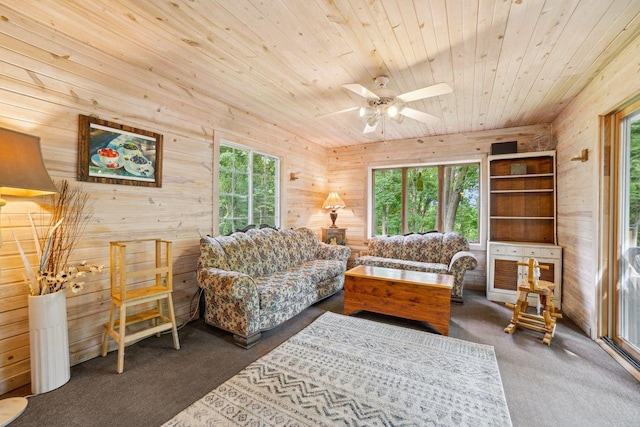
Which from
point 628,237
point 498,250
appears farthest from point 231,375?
point 498,250

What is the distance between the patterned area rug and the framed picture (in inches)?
79.0

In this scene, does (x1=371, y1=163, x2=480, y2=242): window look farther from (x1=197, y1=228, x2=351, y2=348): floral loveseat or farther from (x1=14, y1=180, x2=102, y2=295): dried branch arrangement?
(x1=14, y1=180, x2=102, y2=295): dried branch arrangement

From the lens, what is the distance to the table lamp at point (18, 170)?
1.55m

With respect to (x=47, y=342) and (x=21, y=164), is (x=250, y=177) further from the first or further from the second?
(x=47, y=342)

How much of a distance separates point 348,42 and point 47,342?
10.1ft

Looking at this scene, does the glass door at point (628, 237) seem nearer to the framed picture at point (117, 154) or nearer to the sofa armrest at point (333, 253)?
→ the sofa armrest at point (333, 253)

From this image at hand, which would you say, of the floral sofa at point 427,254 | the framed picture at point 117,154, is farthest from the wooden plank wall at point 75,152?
the floral sofa at point 427,254

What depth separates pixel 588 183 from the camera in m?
2.78

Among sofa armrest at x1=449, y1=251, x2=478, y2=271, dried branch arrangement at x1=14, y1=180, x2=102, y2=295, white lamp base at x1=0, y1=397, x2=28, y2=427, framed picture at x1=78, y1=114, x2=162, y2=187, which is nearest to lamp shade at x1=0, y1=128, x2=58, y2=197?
dried branch arrangement at x1=14, y1=180, x2=102, y2=295

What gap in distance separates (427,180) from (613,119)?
262 cm

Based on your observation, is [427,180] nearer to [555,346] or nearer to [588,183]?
[588,183]

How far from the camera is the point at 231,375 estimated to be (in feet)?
6.77

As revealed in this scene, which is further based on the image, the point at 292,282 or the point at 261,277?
the point at 261,277

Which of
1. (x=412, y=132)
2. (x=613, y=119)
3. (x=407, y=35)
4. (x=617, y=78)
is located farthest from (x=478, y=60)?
(x=412, y=132)
